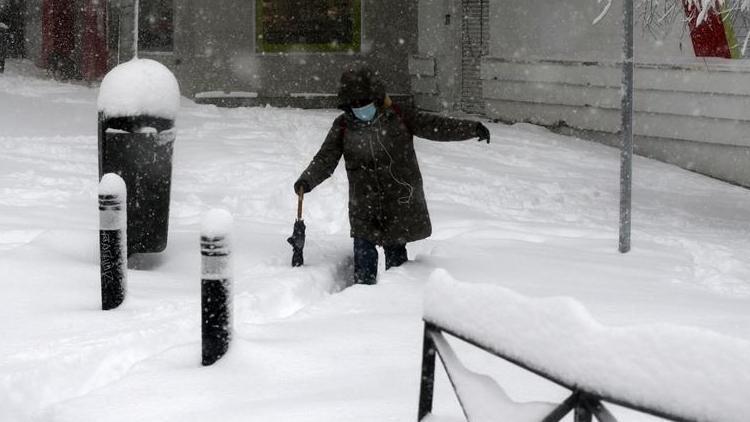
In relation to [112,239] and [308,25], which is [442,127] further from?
[308,25]

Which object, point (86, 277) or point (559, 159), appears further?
point (559, 159)

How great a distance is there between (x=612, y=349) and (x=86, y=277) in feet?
14.3

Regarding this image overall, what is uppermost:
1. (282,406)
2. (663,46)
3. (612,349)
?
(663,46)

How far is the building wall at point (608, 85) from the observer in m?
12.2

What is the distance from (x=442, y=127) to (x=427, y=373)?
337 centimetres

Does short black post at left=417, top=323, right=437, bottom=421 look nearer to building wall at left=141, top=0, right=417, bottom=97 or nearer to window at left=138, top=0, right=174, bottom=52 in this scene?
building wall at left=141, top=0, right=417, bottom=97

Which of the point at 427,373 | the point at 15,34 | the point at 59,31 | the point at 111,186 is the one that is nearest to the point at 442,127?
the point at 111,186

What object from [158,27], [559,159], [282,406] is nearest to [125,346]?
[282,406]

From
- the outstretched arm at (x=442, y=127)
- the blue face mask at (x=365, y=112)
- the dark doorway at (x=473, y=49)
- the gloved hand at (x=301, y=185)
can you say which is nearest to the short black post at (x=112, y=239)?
the gloved hand at (x=301, y=185)

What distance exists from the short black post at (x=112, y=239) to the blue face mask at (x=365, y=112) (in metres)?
1.60

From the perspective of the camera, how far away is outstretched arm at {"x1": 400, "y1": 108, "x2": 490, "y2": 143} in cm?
647

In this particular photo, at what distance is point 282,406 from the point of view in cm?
405

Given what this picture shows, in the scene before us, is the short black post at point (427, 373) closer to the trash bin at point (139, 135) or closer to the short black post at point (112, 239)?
the short black post at point (112, 239)

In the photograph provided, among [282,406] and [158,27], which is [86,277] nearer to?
[282,406]
